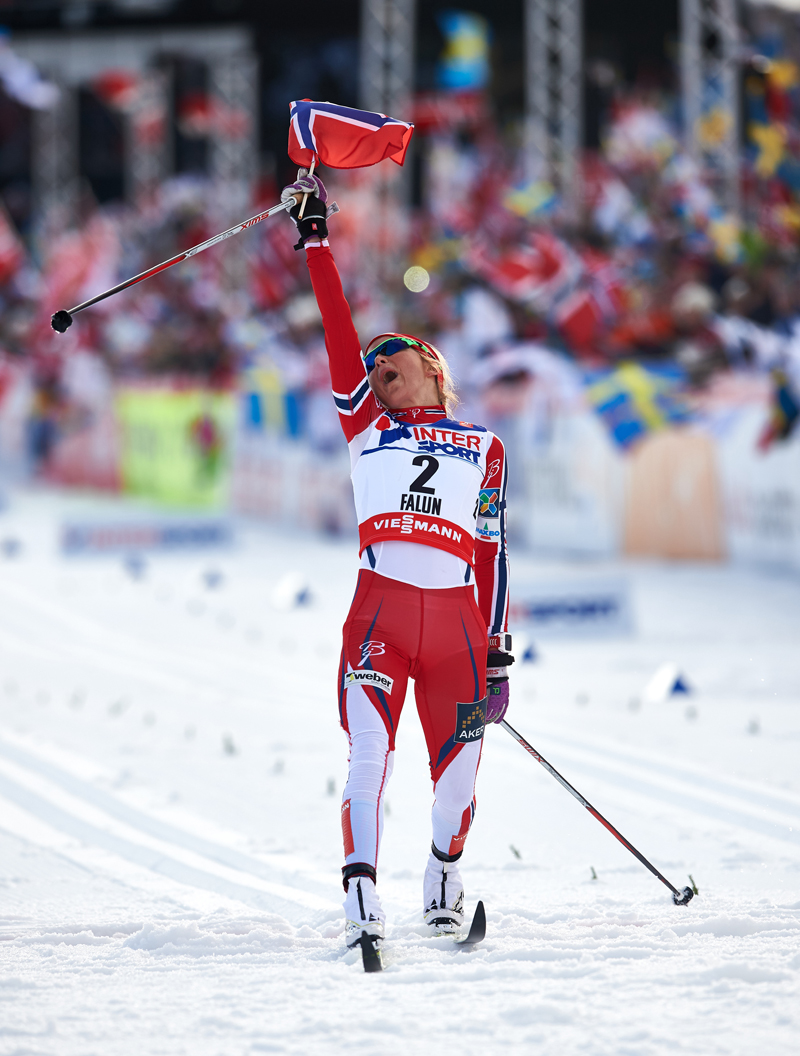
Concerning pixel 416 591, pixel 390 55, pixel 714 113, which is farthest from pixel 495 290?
pixel 416 591

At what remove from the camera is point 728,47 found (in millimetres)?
16234

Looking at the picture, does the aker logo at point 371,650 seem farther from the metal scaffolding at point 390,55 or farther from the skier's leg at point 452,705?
the metal scaffolding at point 390,55

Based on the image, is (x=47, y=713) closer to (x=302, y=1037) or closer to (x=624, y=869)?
(x=624, y=869)

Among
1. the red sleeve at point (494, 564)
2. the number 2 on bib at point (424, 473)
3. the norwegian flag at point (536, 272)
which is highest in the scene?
the norwegian flag at point (536, 272)

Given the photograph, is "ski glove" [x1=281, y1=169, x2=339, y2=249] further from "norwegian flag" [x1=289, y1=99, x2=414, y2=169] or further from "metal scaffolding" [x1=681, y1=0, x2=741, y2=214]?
"metal scaffolding" [x1=681, y1=0, x2=741, y2=214]

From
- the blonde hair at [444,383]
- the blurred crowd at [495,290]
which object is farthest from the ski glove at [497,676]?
the blurred crowd at [495,290]

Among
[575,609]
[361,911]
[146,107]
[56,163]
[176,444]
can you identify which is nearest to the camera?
[361,911]

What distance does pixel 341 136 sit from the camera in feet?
15.7

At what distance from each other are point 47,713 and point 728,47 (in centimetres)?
1178

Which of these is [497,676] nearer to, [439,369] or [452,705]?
[452,705]

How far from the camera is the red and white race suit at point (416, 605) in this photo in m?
4.02

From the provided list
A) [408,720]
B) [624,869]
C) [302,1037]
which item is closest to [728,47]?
[408,720]

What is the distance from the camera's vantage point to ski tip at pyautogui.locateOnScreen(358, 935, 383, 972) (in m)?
3.77

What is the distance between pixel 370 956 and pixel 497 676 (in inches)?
37.4
